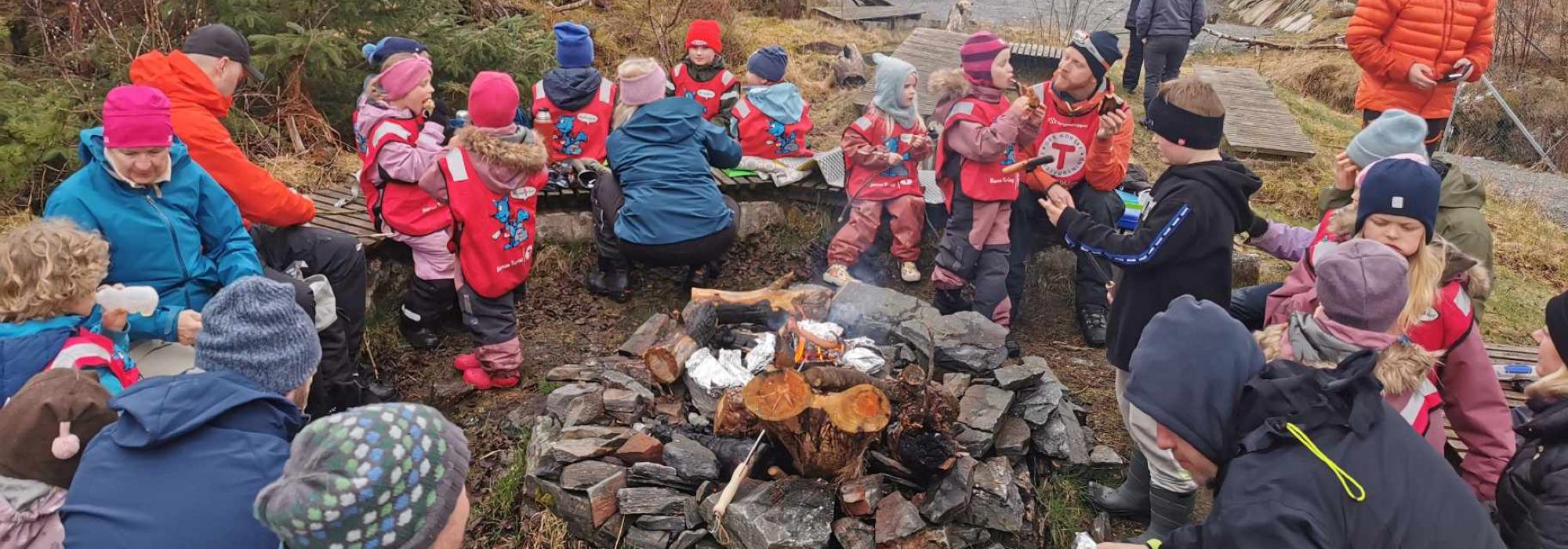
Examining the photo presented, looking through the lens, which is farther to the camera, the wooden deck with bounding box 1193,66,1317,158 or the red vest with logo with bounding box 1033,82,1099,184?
the wooden deck with bounding box 1193,66,1317,158

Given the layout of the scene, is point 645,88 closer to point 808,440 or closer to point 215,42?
point 215,42

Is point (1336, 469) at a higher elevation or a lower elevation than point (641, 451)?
higher

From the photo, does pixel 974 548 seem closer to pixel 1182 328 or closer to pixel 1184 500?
pixel 1184 500

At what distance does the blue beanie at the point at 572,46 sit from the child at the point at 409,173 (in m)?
1.33

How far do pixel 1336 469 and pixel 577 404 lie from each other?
9.63ft

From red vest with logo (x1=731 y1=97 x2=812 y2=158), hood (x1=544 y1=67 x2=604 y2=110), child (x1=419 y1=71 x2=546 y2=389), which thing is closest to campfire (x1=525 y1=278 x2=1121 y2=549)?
child (x1=419 y1=71 x2=546 y2=389)

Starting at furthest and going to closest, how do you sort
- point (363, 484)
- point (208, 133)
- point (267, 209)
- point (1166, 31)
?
1. point (1166, 31)
2. point (267, 209)
3. point (208, 133)
4. point (363, 484)

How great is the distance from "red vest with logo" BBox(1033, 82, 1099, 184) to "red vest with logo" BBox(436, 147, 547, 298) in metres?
2.80

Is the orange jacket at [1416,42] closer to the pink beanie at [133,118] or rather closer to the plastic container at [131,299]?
the pink beanie at [133,118]

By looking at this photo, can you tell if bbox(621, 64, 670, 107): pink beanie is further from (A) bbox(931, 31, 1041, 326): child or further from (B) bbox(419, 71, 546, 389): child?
(A) bbox(931, 31, 1041, 326): child

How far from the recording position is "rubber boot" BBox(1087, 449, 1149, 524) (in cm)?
384

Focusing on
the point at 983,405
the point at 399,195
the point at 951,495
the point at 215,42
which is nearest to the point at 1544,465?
the point at 951,495

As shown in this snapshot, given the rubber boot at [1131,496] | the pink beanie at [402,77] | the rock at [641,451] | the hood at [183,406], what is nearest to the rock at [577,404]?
the rock at [641,451]

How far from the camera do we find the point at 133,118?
3.40 meters
